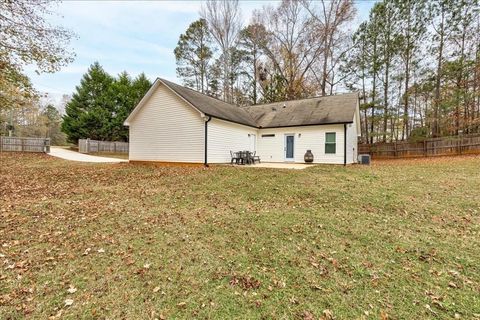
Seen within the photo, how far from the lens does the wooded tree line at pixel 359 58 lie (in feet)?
61.8

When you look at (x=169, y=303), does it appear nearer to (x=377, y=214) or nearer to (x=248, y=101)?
(x=377, y=214)

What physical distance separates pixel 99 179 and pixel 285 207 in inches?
286

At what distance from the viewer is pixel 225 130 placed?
44.9ft

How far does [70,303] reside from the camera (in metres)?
2.52

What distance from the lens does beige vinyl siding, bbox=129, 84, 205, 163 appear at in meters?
12.6

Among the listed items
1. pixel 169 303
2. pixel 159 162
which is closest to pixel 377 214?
pixel 169 303

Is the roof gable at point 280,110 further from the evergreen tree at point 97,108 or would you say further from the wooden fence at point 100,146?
the evergreen tree at point 97,108

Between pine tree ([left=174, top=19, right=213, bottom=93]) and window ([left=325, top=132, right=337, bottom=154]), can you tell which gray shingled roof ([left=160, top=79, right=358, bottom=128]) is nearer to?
window ([left=325, top=132, right=337, bottom=154])

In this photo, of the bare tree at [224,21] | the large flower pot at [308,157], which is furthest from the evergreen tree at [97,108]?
the large flower pot at [308,157]

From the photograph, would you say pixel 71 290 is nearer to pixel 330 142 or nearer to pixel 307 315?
pixel 307 315

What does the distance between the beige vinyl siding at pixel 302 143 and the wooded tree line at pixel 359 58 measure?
10054 millimetres

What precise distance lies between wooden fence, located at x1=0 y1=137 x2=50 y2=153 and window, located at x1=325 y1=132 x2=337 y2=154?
78.8 feet

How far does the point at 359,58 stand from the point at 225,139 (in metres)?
18.2

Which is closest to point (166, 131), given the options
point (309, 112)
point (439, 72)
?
point (309, 112)
